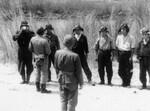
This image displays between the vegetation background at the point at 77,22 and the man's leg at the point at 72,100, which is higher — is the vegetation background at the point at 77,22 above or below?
above

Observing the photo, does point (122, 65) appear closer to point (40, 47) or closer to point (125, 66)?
point (125, 66)

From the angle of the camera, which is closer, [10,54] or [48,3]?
[10,54]

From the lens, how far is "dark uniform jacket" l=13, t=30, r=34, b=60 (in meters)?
11.9

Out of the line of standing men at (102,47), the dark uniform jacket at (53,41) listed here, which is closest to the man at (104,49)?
the line of standing men at (102,47)

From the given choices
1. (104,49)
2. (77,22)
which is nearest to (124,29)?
(104,49)

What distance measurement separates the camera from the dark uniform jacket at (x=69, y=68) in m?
7.88

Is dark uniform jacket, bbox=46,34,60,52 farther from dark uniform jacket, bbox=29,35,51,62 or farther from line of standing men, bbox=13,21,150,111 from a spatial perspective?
dark uniform jacket, bbox=29,35,51,62

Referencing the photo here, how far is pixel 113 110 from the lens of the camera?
9422 millimetres

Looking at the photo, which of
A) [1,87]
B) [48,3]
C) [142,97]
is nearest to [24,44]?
[1,87]

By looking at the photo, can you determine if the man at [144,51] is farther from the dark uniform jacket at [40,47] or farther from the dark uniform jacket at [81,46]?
the dark uniform jacket at [40,47]

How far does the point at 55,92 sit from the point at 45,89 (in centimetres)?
29

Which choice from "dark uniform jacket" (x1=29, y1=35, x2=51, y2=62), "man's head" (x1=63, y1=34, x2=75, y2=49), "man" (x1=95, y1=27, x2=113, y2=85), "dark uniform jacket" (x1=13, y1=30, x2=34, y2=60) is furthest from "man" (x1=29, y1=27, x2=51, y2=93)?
"man's head" (x1=63, y1=34, x2=75, y2=49)

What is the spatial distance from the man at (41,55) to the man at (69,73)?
109 inches

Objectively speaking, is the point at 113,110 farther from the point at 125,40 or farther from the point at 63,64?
the point at 125,40
